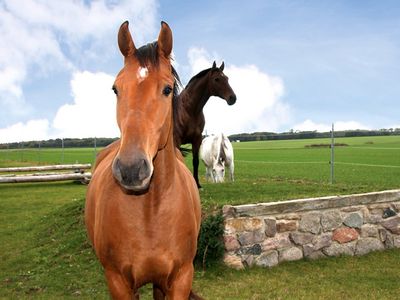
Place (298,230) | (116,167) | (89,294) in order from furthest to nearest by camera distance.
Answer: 1. (298,230)
2. (89,294)
3. (116,167)

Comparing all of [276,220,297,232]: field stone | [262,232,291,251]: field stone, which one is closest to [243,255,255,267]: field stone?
[262,232,291,251]: field stone

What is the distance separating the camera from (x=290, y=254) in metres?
6.25

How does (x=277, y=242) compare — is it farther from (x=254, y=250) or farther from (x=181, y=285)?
(x=181, y=285)

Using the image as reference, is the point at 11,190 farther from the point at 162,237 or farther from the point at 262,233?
the point at 162,237

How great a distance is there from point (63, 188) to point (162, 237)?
47.9 ft

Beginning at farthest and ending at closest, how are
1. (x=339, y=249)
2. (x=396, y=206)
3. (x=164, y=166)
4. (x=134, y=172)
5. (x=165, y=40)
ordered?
(x=396, y=206), (x=339, y=249), (x=164, y=166), (x=165, y=40), (x=134, y=172)

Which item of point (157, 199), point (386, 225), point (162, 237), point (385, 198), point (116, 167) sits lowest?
point (386, 225)

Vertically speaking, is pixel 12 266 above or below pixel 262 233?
below

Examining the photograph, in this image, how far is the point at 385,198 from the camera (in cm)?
692

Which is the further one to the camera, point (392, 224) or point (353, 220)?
point (392, 224)

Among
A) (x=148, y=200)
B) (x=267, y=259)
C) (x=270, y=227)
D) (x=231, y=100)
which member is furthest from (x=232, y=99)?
(x=148, y=200)

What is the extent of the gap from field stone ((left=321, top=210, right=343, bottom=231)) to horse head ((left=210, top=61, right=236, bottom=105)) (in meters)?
2.67

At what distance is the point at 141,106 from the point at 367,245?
559cm

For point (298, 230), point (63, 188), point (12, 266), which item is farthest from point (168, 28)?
point (63, 188)
